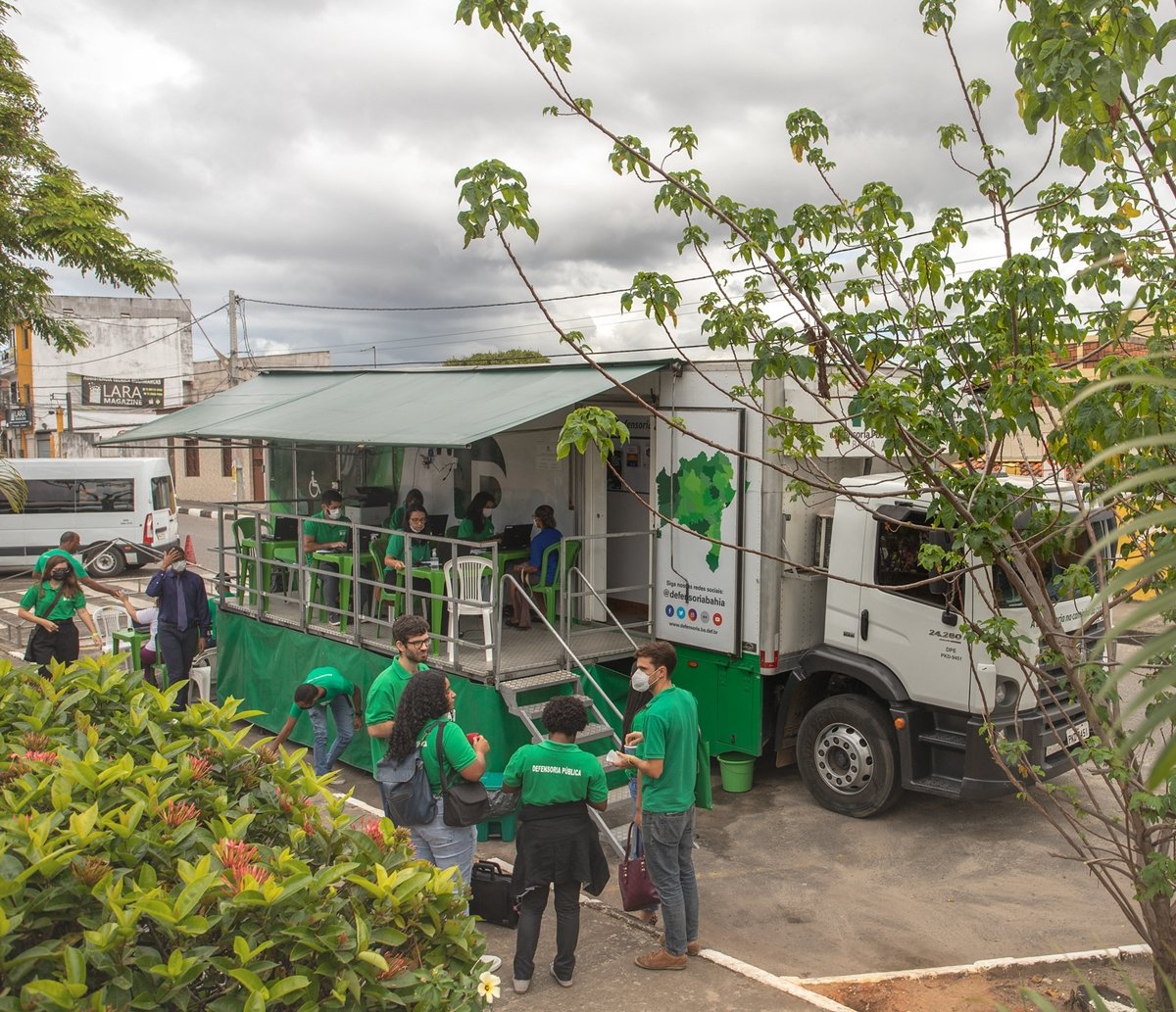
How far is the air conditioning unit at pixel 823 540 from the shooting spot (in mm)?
8031

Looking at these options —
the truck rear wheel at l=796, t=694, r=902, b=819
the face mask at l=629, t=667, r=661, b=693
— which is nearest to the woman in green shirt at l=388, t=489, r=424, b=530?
the truck rear wheel at l=796, t=694, r=902, b=819

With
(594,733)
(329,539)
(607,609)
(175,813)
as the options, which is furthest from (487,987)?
(329,539)

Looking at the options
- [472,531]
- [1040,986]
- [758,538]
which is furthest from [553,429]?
[1040,986]

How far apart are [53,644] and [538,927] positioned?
6384 mm

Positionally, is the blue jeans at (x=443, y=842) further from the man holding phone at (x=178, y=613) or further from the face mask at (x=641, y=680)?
the man holding phone at (x=178, y=613)

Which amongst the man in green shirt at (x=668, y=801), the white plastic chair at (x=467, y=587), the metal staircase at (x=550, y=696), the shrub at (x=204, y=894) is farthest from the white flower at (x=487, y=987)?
the white plastic chair at (x=467, y=587)

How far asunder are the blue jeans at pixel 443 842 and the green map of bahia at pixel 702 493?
131 inches

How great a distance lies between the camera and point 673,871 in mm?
5363

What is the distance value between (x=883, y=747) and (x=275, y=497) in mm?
8785

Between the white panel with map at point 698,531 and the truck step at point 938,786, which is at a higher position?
the white panel with map at point 698,531

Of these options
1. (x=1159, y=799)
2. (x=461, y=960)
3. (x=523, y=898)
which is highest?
(x=1159, y=799)

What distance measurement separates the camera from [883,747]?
7418mm

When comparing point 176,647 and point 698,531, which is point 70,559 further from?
point 698,531

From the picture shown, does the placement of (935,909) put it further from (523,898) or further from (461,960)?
(461,960)
